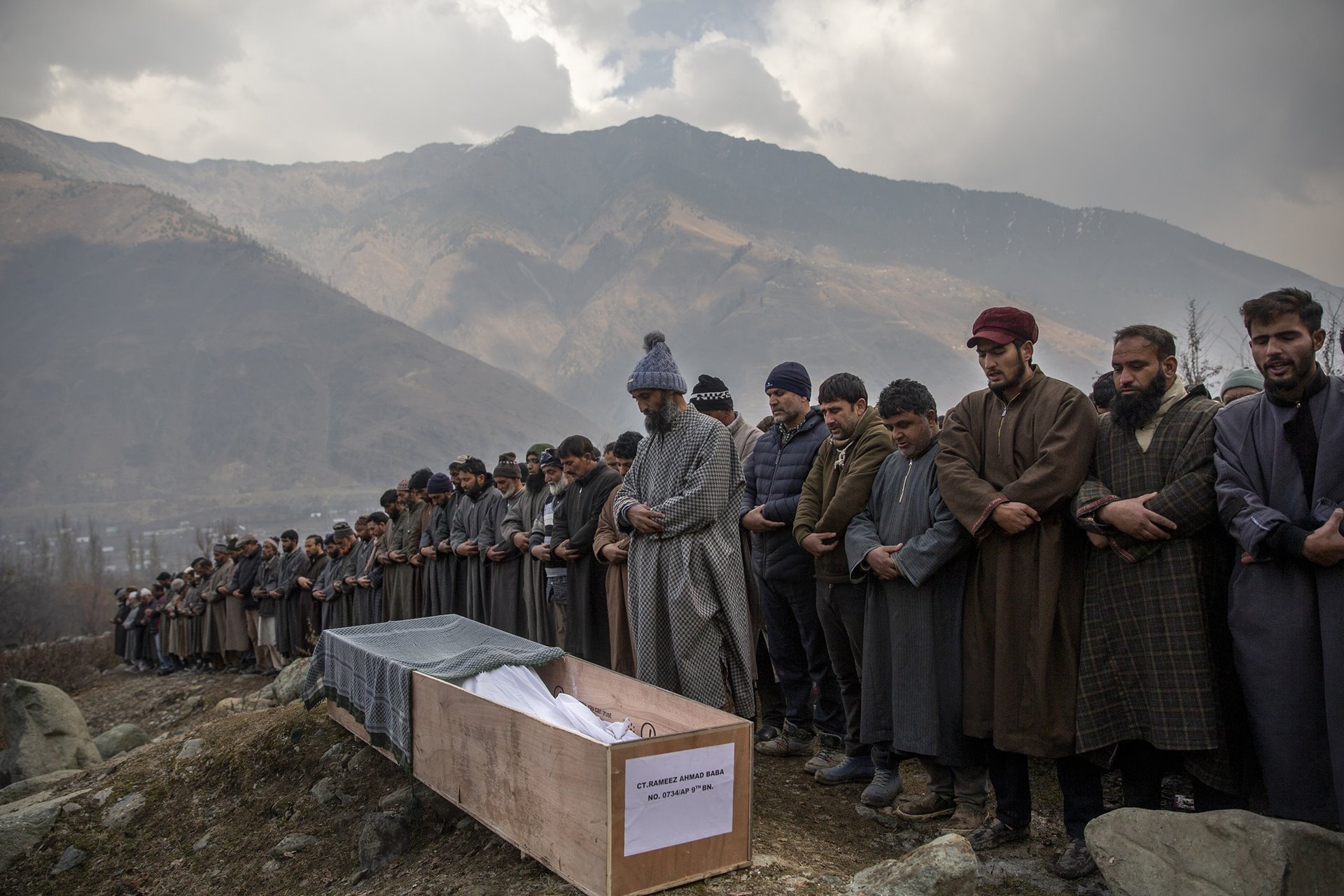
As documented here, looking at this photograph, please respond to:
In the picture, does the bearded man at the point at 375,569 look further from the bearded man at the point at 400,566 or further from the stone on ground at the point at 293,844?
the stone on ground at the point at 293,844

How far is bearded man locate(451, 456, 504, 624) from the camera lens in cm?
862

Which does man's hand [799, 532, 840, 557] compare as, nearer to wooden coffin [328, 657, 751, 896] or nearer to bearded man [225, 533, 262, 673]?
wooden coffin [328, 657, 751, 896]

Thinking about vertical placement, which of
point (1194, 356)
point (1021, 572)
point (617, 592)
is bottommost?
point (617, 592)

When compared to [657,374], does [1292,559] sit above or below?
below

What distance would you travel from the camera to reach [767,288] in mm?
156500

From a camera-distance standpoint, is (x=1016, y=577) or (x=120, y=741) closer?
(x=1016, y=577)

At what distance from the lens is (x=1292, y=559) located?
3.17 m

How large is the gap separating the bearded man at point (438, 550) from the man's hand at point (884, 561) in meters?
5.87

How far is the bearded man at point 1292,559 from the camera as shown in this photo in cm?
306

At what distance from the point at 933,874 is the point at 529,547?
5.01m

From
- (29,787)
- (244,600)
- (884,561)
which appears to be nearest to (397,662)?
(884,561)

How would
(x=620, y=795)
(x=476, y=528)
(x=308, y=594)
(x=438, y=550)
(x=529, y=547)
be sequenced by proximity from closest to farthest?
1. (x=620, y=795)
2. (x=529, y=547)
3. (x=476, y=528)
4. (x=438, y=550)
5. (x=308, y=594)

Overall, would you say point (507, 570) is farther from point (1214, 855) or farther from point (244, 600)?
point (244, 600)

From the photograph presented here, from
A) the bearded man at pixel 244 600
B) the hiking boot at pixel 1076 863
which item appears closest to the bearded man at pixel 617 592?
the hiking boot at pixel 1076 863
